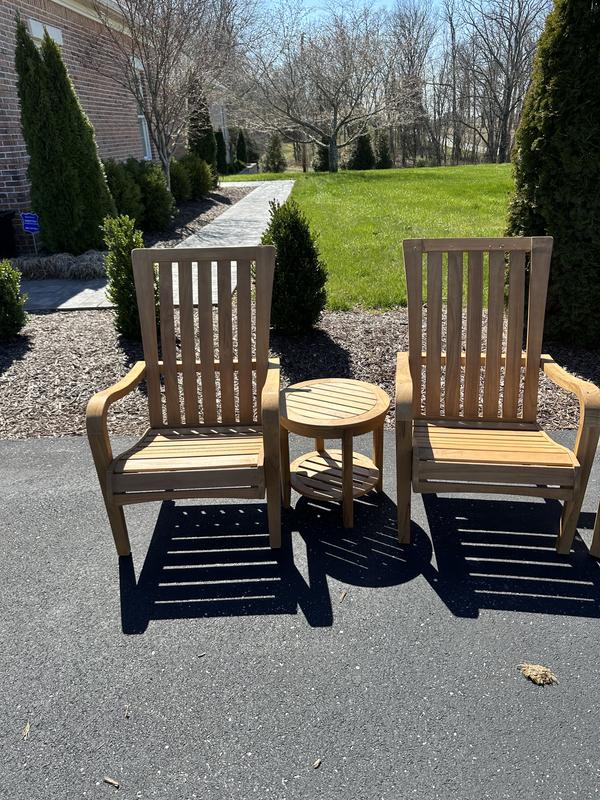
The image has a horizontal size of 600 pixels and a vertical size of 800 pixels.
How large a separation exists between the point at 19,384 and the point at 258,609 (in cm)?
345

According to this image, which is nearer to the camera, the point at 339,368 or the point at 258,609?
the point at 258,609

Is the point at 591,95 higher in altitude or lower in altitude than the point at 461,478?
higher

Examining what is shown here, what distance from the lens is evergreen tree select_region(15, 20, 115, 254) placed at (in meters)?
8.73

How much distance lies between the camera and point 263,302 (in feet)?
10.8

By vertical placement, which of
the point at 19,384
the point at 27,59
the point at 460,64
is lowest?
the point at 19,384

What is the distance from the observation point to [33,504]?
3.47 m

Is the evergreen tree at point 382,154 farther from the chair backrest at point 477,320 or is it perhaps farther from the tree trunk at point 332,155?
the chair backrest at point 477,320

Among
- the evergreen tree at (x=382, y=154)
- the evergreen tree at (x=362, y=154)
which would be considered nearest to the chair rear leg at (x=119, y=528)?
the evergreen tree at (x=362, y=154)

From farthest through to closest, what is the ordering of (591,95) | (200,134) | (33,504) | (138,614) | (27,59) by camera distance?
(200,134) → (27,59) → (591,95) → (33,504) → (138,614)

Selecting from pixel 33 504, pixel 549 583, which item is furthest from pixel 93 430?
pixel 549 583

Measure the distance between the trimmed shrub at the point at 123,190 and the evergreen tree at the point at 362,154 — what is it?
21.5 meters

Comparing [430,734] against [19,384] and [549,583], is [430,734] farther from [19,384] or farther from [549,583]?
[19,384]

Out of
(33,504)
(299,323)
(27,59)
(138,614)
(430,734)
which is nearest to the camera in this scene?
(430,734)

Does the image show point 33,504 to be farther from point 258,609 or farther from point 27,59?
point 27,59
